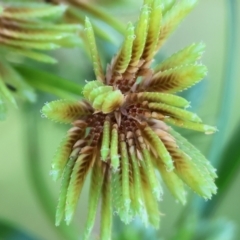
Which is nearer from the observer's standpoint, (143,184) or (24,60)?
(143,184)

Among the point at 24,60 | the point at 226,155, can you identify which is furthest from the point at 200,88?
the point at 24,60

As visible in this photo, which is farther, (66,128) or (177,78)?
(66,128)

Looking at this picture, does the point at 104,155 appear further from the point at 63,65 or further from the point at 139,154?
the point at 63,65

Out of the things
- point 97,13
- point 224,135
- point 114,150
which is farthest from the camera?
point 224,135

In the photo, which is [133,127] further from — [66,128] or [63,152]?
[66,128]

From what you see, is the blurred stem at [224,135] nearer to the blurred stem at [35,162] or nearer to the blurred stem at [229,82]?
the blurred stem at [229,82]

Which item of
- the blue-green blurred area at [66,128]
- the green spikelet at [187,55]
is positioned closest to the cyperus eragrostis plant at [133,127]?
the green spikelet at [187,55]

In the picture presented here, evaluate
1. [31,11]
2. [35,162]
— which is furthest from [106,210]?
[35,162]
